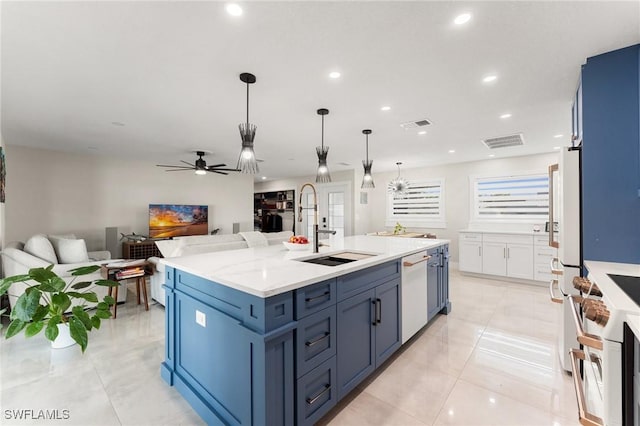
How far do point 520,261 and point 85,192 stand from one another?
8351 millimetres

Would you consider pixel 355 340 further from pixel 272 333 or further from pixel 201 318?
pixel 201 318

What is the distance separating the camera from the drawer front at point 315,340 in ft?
4.94

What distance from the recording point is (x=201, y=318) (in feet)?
5.77

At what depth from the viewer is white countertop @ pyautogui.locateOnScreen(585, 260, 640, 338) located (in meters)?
0.98

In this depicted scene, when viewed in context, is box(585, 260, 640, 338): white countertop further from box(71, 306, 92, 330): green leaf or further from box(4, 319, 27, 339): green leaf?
box(4, 319, 27, 339): green leaf

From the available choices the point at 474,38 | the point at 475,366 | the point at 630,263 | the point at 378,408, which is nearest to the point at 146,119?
the point at 474,38

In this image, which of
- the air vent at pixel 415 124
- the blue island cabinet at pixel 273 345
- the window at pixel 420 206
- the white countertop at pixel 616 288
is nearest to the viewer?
the white countertop at pixel 616 288

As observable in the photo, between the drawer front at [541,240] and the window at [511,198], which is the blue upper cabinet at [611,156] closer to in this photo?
the drawer front at [541,240]

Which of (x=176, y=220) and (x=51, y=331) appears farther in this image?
(x=176, y=220)

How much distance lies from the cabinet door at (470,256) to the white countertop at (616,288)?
3.52m

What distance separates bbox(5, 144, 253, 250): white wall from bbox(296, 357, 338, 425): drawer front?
19.7ft

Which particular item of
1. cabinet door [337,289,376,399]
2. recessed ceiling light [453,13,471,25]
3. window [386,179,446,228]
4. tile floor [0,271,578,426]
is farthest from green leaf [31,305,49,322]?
window [386,179,446,228]

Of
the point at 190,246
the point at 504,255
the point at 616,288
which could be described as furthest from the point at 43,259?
the point at 504,255

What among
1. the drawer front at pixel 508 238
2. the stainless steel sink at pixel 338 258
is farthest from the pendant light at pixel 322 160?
the drawer front at pixel 508 238
